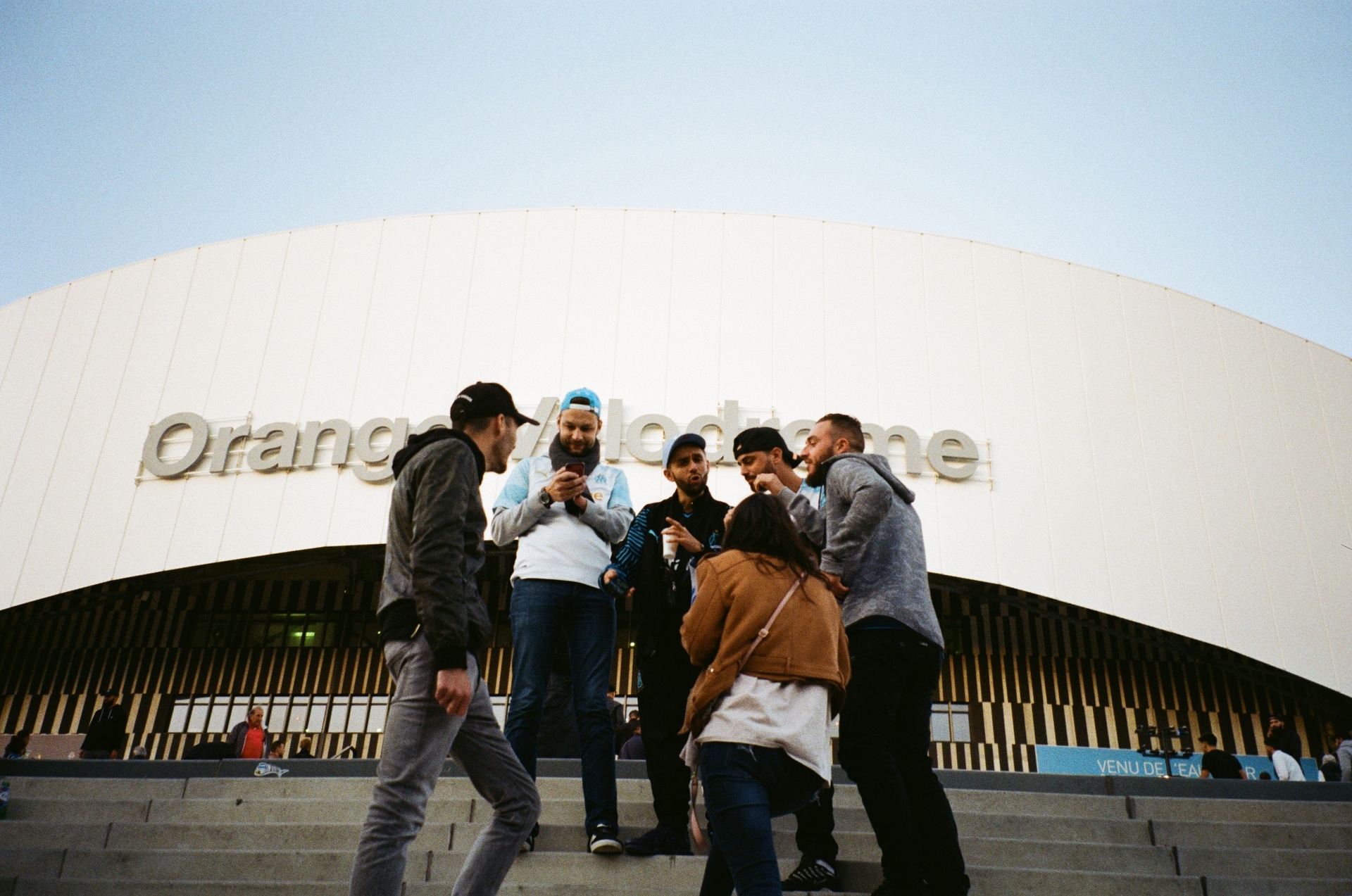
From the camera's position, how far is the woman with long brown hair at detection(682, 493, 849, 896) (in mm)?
2213

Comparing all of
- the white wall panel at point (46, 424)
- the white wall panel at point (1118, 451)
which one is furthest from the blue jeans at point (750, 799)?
the white wall panel at point (46, 424)

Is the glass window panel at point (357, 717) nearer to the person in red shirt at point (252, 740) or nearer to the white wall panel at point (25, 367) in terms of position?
the person in red shirt at point (252, 740)

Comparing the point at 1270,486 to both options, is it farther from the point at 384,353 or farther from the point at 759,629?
the point at 759,629

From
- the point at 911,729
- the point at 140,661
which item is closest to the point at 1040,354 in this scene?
the point at 911,729

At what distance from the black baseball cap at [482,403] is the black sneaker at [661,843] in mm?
1511

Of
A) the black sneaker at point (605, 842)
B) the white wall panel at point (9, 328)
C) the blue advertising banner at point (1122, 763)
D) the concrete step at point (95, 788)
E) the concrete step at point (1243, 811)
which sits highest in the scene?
the white wall panel at point (9, 328)

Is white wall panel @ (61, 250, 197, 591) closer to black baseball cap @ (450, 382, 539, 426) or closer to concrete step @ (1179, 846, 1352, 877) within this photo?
black baseball cap @ (450, 382, 539, 426)

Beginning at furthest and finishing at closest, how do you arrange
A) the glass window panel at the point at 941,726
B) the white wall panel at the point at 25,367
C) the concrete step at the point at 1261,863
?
1. the glass window panel at the point at 941,726
2. the white wall panel at the point at 25,367
3. the concrete step at the point at 1261,863

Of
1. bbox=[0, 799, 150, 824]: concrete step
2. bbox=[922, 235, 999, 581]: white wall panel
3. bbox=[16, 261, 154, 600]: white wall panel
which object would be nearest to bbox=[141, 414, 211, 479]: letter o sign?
bbox=[16, 261, 154, 600]: white wall panel

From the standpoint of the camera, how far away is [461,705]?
221cm

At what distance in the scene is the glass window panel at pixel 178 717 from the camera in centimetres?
1345

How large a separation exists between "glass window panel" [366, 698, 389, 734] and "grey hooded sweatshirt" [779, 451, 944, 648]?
11.4m

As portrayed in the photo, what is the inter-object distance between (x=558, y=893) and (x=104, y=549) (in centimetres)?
1055

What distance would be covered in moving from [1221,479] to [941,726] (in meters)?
4.65
